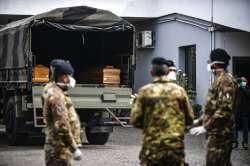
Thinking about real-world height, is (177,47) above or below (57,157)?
above

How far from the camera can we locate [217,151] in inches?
336

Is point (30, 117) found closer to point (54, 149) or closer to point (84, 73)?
point (84, 73)

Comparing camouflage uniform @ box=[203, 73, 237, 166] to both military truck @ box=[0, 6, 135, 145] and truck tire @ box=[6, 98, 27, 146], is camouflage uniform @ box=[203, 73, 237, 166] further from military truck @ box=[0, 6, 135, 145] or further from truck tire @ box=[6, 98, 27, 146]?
truck tire @ box=[6, 98, 27, 146]

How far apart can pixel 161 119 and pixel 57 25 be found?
920 cm

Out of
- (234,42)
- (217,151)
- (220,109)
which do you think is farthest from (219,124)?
(234,42)

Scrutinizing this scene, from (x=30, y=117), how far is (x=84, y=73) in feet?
7.99

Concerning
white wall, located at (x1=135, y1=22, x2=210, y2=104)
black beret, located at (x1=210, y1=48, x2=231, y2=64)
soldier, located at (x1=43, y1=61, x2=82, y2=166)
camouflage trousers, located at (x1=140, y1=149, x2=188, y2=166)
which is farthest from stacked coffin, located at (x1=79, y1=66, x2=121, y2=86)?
camouflage trousers, located at (x1=140, y1=149, x2=188, y2=166)

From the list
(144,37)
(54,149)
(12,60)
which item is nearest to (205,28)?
(144,37)

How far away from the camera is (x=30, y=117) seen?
1625cm

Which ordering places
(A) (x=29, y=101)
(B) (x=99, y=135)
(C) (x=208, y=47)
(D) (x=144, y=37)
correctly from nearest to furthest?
(A) (x=29, y=101), (B) (x=99, y=135), (C) (x=208, y=47), (D) (x=144, y=37)

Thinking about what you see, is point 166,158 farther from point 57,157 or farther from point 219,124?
point 219,124

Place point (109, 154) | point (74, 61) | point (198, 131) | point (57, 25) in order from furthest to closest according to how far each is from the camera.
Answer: point (74, 61) < point (57, 25) < point (109, 154) < point (198, 131)

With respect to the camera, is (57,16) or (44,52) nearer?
(57,16)

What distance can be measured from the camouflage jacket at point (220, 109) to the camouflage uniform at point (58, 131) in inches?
68.8
